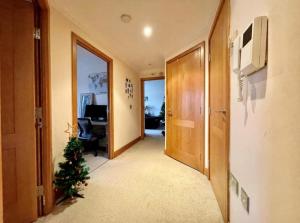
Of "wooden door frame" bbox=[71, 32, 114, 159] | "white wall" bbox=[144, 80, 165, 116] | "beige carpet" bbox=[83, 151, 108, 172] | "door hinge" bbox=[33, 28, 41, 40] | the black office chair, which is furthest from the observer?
"white wall" bbox=[144, 80, 165, 116]

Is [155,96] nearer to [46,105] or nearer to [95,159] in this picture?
[95,159]

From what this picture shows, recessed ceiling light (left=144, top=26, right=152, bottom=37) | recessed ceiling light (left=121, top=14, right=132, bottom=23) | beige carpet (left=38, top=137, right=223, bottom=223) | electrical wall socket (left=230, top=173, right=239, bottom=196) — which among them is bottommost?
beige carpet (left=38, top=137, right=223, bottom=223)

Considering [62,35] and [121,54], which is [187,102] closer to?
[121,54]

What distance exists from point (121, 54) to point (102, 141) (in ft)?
7.03

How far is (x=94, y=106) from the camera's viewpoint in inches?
187

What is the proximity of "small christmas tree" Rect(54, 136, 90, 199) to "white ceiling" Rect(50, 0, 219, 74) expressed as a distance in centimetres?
151

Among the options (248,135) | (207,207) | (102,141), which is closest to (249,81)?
(248,135)

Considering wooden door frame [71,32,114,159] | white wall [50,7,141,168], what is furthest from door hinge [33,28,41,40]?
wooden door frame [71,32,114,159]

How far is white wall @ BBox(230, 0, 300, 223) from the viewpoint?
1.97 feet

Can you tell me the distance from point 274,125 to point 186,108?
2.42 m

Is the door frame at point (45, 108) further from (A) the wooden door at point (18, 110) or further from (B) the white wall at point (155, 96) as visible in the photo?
(B) the white wall at point (155, 96)

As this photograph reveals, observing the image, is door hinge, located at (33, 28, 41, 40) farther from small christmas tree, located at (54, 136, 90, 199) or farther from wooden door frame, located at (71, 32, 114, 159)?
small christmas tree, located at (54, 136, 90, 199)

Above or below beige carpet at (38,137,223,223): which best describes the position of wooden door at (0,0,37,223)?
above

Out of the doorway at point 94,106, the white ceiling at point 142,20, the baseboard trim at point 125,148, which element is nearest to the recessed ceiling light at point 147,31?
the white ceiling at point 142,20
